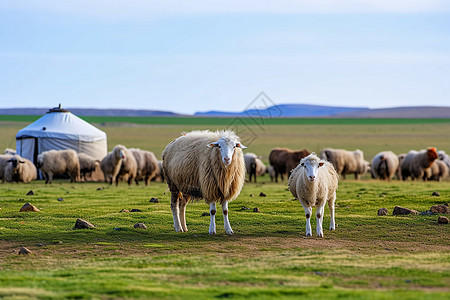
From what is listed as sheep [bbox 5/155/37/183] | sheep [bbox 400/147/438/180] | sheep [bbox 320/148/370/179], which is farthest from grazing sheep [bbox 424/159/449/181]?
sheep [bbox 5/155/37/183]

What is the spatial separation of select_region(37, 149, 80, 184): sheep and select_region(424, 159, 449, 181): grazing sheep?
2159 centimetres

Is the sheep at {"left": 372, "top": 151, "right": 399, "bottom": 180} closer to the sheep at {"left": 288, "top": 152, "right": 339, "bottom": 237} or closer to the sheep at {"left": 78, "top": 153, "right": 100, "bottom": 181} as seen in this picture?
the sheep at {"left": 78, "top": 153, "right": 100, "bottom": 181}

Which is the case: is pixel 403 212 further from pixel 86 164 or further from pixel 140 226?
pixel 86 164

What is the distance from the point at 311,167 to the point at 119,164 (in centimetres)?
2196

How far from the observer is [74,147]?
39594 millimetres

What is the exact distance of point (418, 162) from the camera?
3847 cm

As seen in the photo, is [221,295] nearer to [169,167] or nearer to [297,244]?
[297,244]

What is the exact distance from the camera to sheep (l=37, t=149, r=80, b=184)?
34.2 metres

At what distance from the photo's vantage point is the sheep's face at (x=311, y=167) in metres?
12.2

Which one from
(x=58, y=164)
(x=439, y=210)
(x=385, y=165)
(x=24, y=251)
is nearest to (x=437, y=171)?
(x=385, y=165)

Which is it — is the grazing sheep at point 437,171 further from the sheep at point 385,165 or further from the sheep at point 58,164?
the sheep at point 58,164

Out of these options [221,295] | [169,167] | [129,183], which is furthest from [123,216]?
[129,183]

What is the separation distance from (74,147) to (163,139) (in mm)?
52927

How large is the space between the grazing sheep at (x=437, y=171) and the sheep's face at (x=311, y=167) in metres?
28.5
